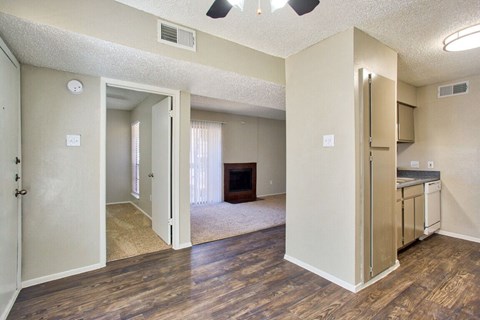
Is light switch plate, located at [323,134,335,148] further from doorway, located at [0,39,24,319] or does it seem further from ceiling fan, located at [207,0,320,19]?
doorway, located at [0,39,24,319]

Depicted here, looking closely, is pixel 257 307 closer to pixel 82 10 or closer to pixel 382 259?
pixel 382 259

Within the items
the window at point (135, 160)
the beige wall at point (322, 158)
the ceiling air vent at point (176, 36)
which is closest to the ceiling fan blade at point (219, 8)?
the ceiling air vent at point (176, 36)

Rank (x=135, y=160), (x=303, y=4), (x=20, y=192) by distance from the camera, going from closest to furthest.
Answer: (x=303, y=4), (x=20, y=192), (x=135, y=160)

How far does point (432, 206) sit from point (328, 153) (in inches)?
94.4

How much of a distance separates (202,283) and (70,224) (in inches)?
58.9

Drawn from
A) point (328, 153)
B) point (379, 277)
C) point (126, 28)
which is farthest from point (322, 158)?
point (126, 28)

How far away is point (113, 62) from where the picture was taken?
2.21m

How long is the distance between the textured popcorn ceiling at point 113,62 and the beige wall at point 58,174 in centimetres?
24

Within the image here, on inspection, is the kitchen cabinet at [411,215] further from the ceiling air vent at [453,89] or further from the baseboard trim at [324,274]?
the ceiling air vent at [453,89]

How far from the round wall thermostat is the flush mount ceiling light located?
3.74m

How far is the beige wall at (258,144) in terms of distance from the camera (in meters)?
6.54

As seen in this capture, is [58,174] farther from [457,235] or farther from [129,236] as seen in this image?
[457,235]

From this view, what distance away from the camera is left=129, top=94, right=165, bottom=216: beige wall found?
14.9ft

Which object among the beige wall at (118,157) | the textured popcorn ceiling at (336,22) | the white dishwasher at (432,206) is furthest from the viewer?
the beige wall at (118,157)
